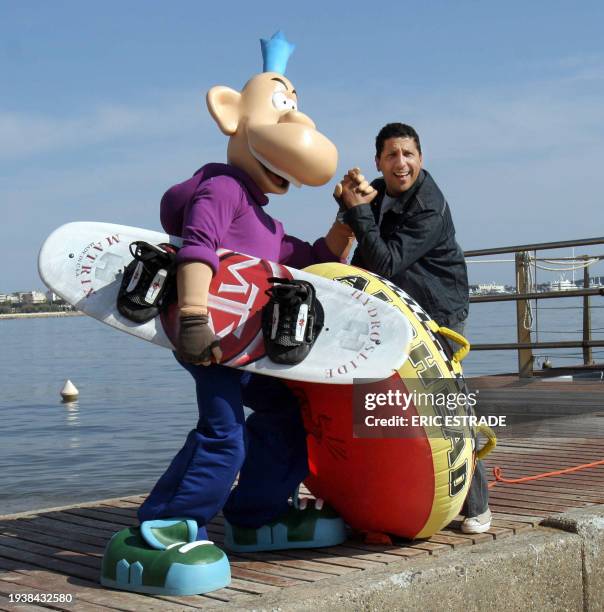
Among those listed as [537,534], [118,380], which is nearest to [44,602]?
[537,534]

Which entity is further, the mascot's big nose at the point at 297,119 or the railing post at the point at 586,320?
the railing post at the point at 586,320

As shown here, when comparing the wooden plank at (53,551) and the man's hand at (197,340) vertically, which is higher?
the man's hand at (197,340)

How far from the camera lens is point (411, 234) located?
368 cm

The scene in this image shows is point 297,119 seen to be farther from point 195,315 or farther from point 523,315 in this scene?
point 523,315

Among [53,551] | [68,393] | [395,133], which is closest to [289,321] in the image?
[395,133]

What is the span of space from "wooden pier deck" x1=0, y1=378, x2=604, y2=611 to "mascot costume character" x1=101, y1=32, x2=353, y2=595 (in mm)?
92

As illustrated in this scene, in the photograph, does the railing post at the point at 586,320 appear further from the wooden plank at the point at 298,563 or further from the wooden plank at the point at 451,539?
the wooden plank at the point at 298,563

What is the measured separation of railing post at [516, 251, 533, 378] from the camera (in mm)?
8844

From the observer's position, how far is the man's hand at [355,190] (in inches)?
145

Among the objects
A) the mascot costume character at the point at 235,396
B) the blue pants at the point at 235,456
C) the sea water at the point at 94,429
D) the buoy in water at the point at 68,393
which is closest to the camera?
the mascot costume character at the point at 235,396

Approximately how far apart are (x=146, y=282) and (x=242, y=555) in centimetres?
107

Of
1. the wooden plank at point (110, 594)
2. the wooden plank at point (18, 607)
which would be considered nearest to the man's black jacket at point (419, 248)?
the wooden plank at point (110, 594)

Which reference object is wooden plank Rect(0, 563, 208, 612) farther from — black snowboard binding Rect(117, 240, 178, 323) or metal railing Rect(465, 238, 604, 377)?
metal railing Rect(465, 238, 604, 377)

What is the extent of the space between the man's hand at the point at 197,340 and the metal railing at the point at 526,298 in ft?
17.6
